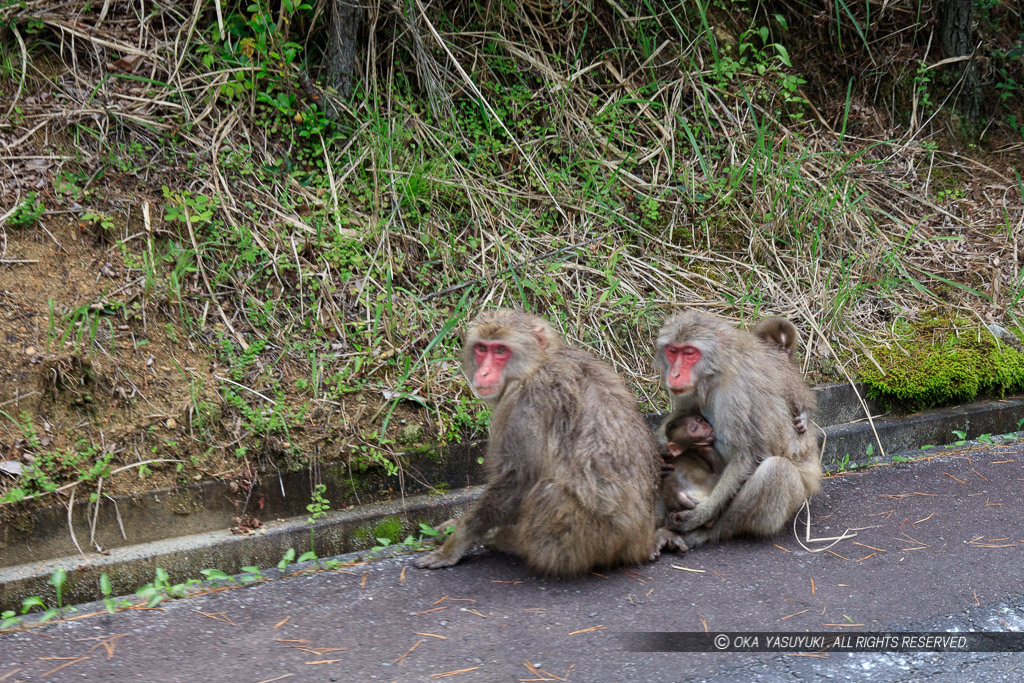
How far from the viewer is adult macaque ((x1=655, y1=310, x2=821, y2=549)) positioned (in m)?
4.56

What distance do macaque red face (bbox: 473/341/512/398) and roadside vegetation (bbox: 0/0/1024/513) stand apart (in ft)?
2.84

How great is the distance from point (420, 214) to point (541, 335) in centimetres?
206

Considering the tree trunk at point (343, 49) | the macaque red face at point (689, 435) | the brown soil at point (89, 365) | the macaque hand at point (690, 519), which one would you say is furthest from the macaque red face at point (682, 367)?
the tree trunk at point (343, 49)

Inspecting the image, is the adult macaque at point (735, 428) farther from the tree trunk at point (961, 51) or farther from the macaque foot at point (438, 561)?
the tree trunk at point (961, 51)

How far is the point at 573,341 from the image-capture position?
591cm

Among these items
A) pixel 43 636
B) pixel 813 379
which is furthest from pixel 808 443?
pixel 43 636

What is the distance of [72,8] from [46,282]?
2.29 meters

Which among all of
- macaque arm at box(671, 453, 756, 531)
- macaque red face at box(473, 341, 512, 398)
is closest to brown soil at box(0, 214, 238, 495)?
macaque red face at box(473, 341, 512, 398)

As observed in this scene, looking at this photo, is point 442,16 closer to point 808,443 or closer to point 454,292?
point 454,292

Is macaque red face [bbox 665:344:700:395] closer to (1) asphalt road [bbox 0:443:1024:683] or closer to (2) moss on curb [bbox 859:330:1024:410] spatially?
(1) asphalt road [bbox 0:443:1024:683]

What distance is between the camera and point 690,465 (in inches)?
189

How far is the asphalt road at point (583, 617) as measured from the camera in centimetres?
346

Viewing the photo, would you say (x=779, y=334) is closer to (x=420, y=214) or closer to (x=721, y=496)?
(x=721, y=496)

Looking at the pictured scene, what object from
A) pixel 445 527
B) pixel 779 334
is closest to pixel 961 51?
pixel 779 334
